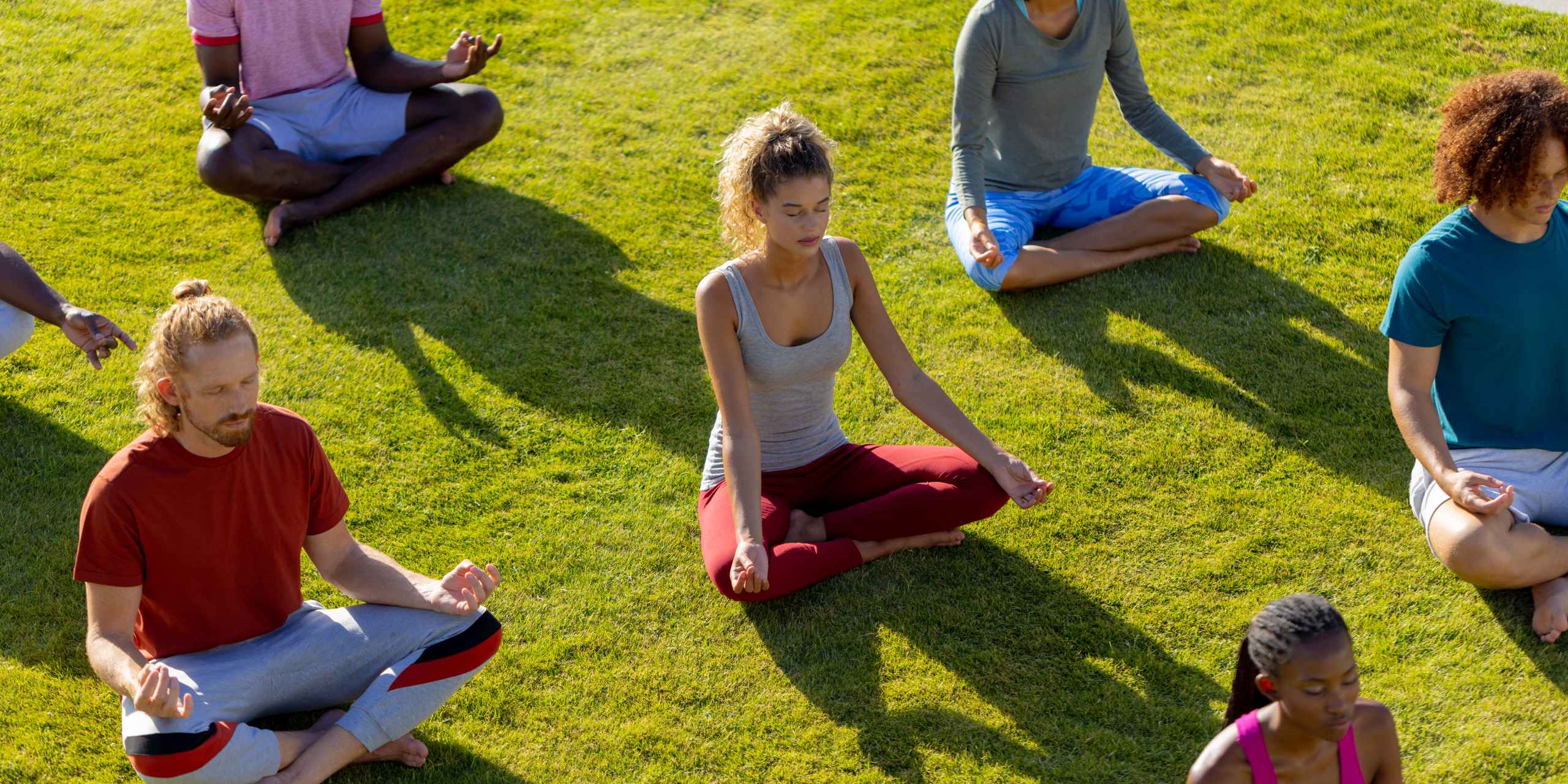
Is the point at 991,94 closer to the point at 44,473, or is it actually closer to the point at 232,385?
the point at 232,385

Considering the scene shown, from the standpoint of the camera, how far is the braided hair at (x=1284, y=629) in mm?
2967

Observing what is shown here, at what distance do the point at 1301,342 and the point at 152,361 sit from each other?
15.0 feet

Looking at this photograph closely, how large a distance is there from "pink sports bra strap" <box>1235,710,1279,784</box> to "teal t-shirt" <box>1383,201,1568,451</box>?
1863 mm

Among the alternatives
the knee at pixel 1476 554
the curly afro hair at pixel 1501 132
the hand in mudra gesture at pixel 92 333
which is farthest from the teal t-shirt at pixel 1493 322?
the hand in mudra gesture at pixel 92 333

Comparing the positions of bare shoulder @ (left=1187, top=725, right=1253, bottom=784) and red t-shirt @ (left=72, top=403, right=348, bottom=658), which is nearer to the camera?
bare shoulder @ (left=1187, top=725, right=1253, bottom=784)

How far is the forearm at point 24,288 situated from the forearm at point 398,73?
232 centimetres

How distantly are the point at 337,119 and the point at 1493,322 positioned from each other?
561 centimetres

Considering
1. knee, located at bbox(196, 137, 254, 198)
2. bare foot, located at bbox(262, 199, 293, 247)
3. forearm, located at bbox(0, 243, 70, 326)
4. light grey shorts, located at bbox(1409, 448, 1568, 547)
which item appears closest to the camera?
light grey shorts, located at bbox(1409, 448, 1568, 547)

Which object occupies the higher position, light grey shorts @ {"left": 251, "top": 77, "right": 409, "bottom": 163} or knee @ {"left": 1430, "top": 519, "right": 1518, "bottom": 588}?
light grey shorts @ {"left": 251, "top": 77, "right": 409, "bottom": 163}

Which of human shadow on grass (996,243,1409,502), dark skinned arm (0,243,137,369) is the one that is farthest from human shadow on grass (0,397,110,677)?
human shadow on grass (996,243,1409,502)

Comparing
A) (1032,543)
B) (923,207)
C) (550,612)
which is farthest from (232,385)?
(923,207)

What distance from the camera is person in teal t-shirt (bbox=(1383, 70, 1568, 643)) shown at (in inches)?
165

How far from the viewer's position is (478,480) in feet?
17.6

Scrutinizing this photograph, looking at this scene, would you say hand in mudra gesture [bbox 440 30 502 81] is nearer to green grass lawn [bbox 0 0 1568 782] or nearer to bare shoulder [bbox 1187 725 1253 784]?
green grass lawn [bbox 0 0 1568 782]
